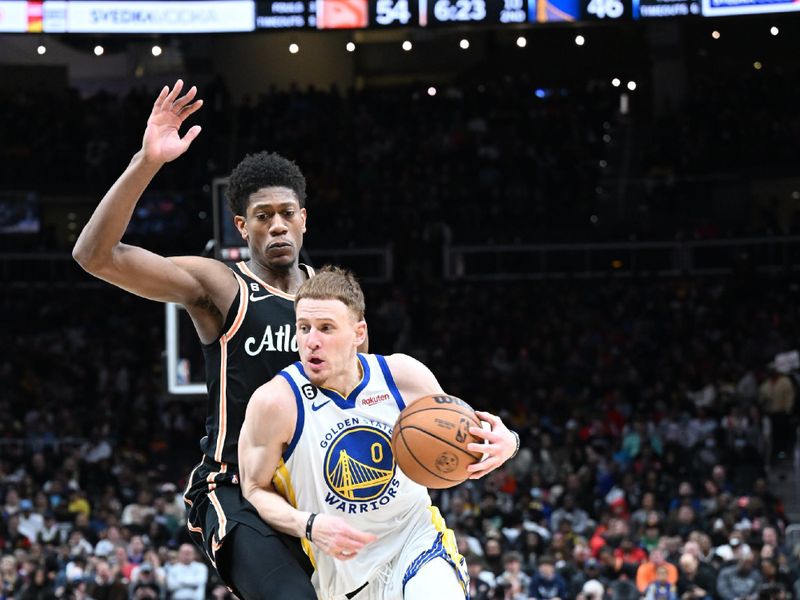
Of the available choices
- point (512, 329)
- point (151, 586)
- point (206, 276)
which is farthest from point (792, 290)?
point (206, 276)

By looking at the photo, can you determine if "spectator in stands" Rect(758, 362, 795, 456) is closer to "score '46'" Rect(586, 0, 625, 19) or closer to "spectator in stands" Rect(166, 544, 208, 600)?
"score '46'" Rect(586, 0, 625, 19)

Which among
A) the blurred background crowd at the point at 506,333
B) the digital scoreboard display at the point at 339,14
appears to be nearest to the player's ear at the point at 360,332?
the blurred background crowd at the point at 506,333

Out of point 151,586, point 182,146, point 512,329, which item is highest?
point 182,146

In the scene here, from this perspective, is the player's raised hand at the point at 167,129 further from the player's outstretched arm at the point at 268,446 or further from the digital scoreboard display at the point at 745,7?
the digital scoreboard display at the point at 745,7

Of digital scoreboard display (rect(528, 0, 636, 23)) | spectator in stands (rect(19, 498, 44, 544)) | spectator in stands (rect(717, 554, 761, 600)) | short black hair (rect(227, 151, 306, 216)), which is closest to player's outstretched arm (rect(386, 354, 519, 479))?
short black hair (rect(227, 151, 306, 216))

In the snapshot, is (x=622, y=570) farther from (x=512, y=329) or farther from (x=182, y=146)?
(x=182, y=146)

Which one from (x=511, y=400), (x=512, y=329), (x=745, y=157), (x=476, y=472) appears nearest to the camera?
(x=476, y=472)

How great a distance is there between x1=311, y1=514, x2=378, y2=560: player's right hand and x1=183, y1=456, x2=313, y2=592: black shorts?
1.45 feet

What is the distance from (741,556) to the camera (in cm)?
1387

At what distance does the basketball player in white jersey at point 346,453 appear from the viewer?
4.58 metres

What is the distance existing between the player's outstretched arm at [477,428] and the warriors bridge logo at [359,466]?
19 cm

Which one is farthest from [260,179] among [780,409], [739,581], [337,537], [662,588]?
[780,409]

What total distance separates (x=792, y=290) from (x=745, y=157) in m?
3.30

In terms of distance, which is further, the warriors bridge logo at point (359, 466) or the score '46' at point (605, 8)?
the score '46' at point (605, 8)
